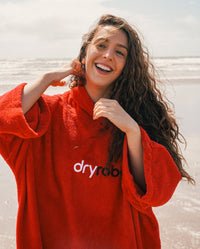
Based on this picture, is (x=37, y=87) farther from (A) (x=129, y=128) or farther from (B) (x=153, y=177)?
(B) (x=153, y=177)

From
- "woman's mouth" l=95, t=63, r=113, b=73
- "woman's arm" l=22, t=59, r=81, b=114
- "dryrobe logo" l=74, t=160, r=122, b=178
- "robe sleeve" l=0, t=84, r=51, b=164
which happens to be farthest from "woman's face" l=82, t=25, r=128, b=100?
"dryrobe logo" l=74, t=160, r=122, b=178

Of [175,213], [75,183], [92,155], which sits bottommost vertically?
[175,213]

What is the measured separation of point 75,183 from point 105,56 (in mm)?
756

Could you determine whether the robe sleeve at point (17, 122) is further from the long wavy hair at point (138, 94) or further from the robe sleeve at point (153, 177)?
the robe sleeve at point (153, 177)

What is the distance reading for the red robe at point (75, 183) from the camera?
1.81 m

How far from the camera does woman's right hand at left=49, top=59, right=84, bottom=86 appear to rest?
1912mm

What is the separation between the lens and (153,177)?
1.79m

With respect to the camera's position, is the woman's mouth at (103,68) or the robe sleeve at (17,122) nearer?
the robe sleeve at (17,122)

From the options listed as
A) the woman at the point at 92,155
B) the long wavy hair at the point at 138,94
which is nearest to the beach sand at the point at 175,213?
the woman at the point at 92,155

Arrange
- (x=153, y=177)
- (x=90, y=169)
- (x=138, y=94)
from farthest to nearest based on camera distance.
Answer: (x=138, y=94) < (x=90, y=169) < (x=153, y=177)

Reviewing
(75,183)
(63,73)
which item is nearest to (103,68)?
(63,73)

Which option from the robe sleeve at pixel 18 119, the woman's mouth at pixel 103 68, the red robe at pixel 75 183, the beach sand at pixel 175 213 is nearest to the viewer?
the robe sleeve at pixel 18 119

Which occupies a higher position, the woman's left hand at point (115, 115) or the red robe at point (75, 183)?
the woman's left hand at point (115, 115)

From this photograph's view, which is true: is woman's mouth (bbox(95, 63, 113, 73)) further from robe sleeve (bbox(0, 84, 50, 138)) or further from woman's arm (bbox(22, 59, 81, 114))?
robe sleeve (bbox(0, 84, 50, 138))
